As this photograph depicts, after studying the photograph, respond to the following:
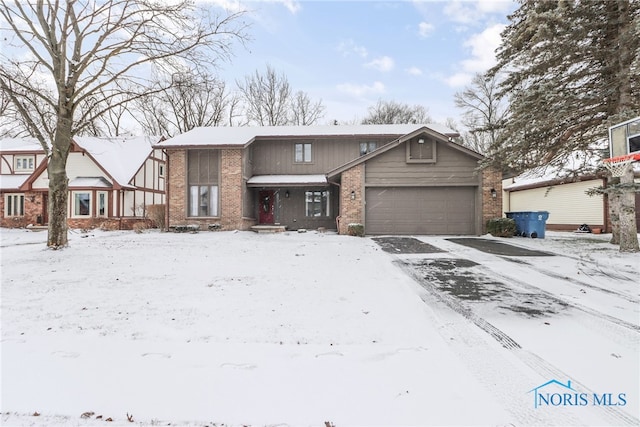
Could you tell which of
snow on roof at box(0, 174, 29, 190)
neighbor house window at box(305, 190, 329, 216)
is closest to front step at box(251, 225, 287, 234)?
neighbor house window at box(305, 190, 329, 216)

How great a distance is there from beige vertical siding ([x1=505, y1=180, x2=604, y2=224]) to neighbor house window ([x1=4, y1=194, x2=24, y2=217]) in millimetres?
30878

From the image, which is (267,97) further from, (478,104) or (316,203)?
(478,104)

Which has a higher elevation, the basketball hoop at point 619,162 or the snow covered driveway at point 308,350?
the basketball hoop at point 619,162

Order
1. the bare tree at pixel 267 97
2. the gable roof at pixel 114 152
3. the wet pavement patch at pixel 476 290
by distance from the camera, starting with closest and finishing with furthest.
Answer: the wet pavement patch at pixel 476 290
the gable roof at pixel 114 152
the bare tree at pixel 267 97

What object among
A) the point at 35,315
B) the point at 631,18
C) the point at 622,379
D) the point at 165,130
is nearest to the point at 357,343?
the point at 622,379

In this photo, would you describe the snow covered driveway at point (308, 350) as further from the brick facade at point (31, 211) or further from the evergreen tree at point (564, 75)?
the brick facade at point (31, 211)

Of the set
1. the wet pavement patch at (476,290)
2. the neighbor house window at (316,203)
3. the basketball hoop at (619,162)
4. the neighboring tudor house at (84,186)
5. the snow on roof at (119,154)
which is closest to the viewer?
the wet pavement patch at (476,290)

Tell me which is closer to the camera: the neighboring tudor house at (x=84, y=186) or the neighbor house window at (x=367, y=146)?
the neighbor house window at (x=367, y=146)

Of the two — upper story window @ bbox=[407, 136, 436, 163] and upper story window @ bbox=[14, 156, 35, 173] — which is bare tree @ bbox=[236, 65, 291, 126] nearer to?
upper story window @ bbox=[14, 156, 35, 173]

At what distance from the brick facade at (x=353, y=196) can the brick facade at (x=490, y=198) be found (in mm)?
5550

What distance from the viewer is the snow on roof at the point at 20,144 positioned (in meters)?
21.8

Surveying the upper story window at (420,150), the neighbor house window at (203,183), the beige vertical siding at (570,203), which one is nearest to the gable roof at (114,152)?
the neighbor house window at (203,183)

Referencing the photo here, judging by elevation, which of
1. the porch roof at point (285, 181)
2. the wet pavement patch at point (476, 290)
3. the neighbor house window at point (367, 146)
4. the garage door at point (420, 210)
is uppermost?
the neighbor house window at point (367, 146)

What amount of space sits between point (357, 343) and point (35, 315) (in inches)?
168
